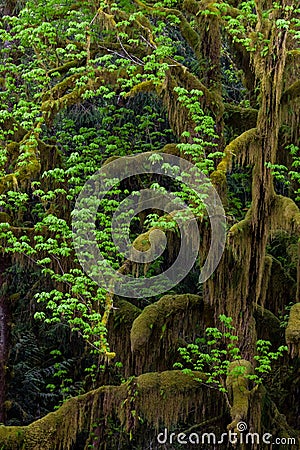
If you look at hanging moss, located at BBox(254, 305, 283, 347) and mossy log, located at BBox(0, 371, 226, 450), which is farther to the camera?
hanging moss, located at BBox(254, 305, 283, 347)

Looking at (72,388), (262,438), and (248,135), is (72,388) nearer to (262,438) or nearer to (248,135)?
(262,438)

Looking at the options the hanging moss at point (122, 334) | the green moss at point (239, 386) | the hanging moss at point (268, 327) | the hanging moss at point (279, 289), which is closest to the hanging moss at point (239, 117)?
the hanging moss at point (279, 289)

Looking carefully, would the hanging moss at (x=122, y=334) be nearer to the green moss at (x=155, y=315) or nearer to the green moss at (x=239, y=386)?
the green moss at (x=155, y=315)

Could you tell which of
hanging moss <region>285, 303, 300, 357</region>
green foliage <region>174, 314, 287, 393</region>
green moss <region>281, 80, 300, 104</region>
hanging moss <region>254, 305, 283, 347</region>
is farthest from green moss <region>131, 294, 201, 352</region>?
green moss <region>281, 80, 300, 104</region>

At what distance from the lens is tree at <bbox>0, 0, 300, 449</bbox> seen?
31.9ft

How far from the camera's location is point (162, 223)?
9.54 meters

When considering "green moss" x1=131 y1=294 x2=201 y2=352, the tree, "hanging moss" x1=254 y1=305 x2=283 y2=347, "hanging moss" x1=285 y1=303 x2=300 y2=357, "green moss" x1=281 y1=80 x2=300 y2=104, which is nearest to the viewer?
"hanging moss" x1=285 y1=303 x2=300 y2=357

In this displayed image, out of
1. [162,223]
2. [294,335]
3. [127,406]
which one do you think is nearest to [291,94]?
[162,223]

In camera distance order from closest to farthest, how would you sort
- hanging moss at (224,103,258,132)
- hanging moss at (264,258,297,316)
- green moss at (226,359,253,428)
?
green moss at (226,359,253,428)
hanging moss at (264,258,297,316)
hanging moss at (224,103,258,132)

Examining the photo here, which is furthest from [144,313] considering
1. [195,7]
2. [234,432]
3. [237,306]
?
[195,7]

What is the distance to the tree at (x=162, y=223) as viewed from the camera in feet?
31.9

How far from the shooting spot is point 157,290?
39.8 feet

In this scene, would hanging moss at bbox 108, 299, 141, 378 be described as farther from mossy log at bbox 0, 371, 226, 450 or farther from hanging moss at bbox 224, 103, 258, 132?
hanging moss at bbox 224, 103, 258, 132

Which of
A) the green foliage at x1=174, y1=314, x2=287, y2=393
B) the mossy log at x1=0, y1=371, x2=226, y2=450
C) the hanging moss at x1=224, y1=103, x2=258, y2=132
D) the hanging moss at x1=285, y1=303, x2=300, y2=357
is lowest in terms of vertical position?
the mossy log at x1=0, y1=371, x2=226, y2=450
